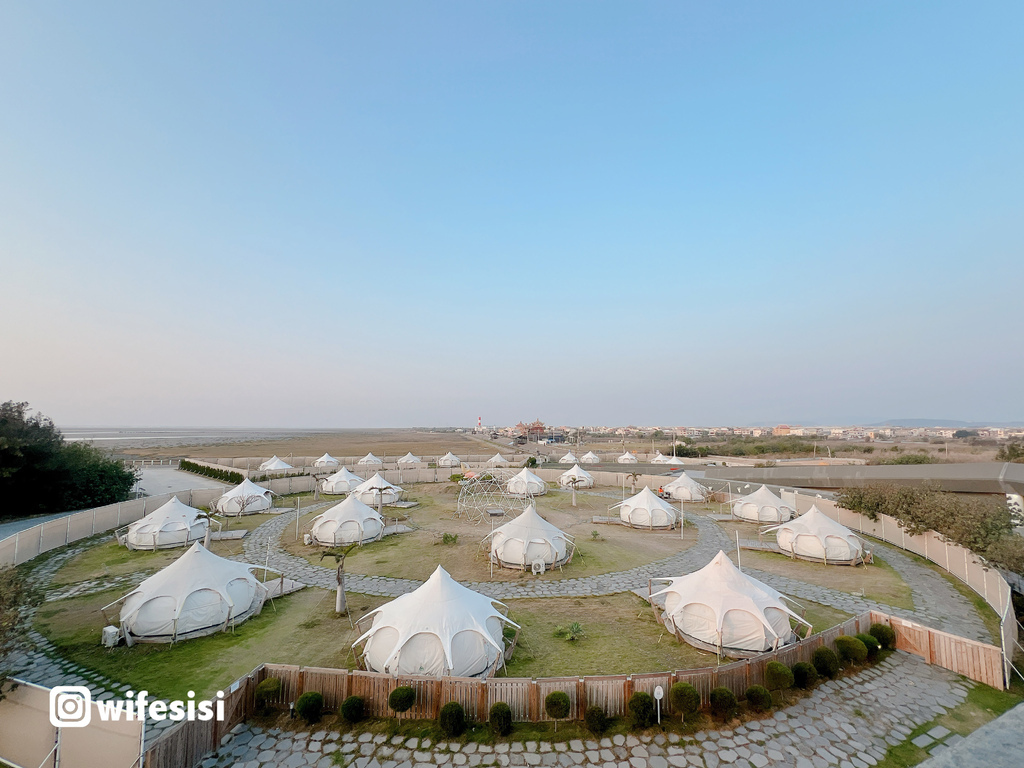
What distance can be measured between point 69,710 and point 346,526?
54.6 feet

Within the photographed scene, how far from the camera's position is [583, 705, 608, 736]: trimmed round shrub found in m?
9.07

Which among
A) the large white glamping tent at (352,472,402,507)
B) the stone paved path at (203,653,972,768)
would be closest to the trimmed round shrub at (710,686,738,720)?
the stone paved path at (203,653,972,768)

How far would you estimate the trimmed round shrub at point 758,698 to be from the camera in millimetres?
9898

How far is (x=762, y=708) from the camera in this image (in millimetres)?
9945

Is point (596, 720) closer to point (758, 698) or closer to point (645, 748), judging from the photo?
point (645, 748)

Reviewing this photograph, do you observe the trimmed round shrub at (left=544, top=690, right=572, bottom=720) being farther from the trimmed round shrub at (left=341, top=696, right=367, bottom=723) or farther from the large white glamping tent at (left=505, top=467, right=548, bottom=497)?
the large white glamping tent at (left=505, top=467, right=548, bottom=497)

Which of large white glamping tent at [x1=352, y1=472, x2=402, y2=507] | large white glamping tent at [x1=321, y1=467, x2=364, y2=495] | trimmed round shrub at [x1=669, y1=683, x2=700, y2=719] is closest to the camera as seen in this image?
trimmed round shrub at [x1=669, y1=683, x2=700, y2=719]

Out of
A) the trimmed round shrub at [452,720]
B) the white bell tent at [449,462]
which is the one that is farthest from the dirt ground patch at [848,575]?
the white bell tent at [449,462]

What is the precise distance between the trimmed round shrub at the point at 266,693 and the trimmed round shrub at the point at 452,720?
12.6 feet

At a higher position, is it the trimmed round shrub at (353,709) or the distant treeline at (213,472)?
the trimmed round shrub at (353,709)

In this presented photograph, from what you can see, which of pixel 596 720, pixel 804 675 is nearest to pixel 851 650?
pixel 804 675

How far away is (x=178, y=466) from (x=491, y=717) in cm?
6365

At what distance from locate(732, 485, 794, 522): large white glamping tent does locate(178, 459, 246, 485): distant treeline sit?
4266 centimetres

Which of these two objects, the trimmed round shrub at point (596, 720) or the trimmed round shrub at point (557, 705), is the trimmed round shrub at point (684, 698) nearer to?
the trimmed round shrub at point (596, 720)
